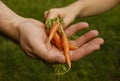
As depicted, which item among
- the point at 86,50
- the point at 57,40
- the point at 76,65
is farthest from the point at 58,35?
the point at 76,65

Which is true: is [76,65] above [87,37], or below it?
below

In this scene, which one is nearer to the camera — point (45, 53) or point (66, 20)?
point (45, 53)

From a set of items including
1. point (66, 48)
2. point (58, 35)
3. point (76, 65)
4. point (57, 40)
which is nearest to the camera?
point (66, 48)

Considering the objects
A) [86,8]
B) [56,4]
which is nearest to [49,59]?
[86,8]

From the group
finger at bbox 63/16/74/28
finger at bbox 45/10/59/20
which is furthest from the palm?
finger at bbox 63/16/74/28

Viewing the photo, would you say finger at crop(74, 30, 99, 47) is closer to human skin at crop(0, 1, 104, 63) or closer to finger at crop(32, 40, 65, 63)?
human skin at crop(0, 1, 104, 63)

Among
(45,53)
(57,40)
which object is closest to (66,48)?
(57,40)

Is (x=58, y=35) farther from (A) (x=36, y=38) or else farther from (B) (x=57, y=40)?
(A) (x=36, y=38)

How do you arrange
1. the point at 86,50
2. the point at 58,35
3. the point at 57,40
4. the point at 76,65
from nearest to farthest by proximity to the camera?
the point at 86,50, the point at 57,40, the point at 58,35, the point at 76,65

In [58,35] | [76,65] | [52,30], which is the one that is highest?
[52,30]
